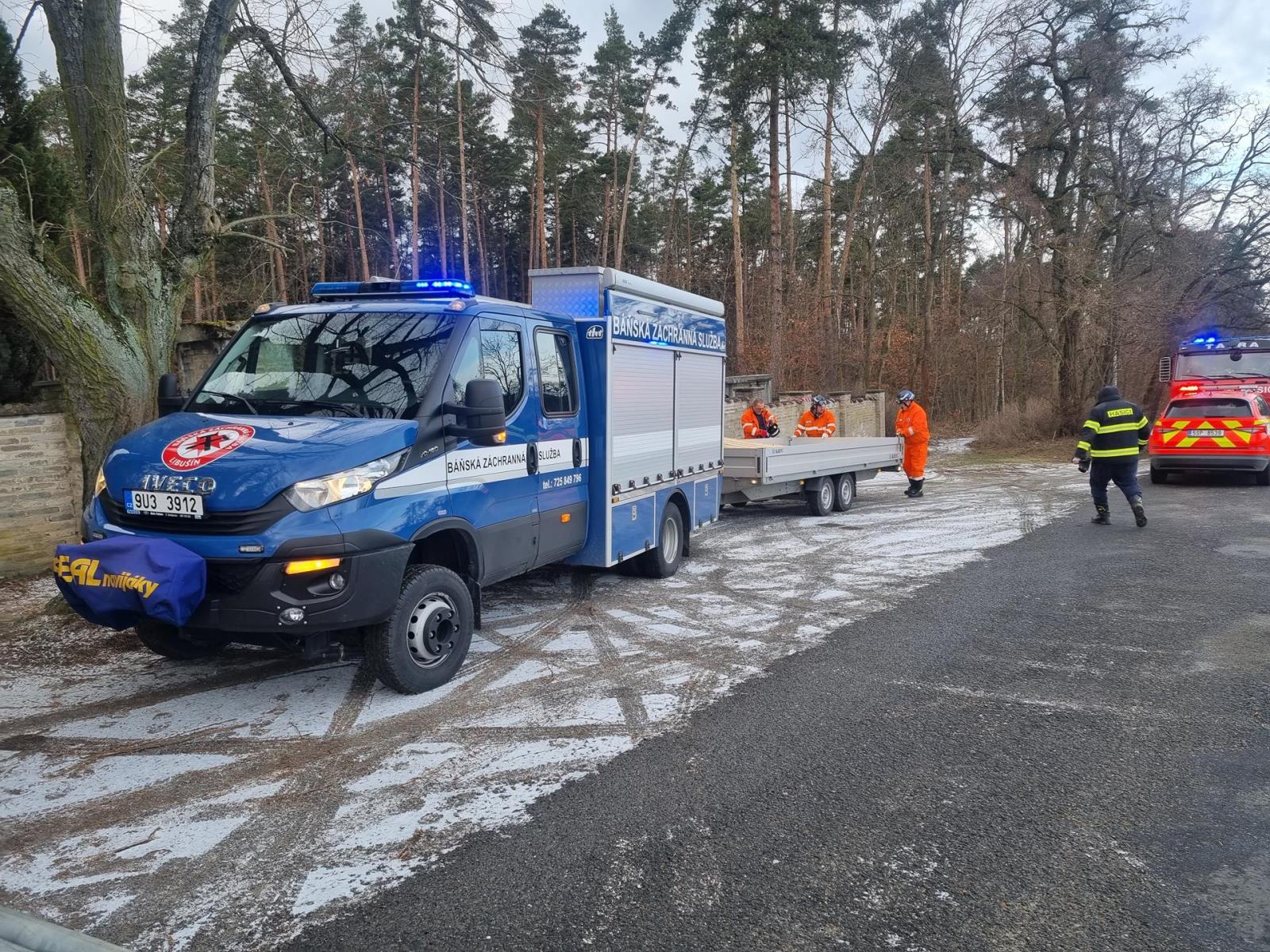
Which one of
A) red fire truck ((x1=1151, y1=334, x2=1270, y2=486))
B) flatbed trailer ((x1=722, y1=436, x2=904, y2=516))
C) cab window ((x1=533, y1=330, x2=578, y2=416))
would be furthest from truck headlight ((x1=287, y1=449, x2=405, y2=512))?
red fire truck ((x1=1151, y1=334, x2=1270, y2=486))

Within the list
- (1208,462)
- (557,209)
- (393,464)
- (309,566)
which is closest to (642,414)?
(393,464)

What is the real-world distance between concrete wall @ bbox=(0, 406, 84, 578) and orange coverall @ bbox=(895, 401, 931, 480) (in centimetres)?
1172

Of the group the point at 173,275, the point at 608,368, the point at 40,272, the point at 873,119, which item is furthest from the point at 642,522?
the point at 873,119

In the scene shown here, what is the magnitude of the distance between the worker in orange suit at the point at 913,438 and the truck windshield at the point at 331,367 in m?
10.9

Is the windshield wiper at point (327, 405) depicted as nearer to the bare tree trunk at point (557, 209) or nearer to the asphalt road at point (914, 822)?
the asphalt road at point (914, 822)

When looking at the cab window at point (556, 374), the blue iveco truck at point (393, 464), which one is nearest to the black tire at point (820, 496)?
the blue iveco truck at point (393, 464)

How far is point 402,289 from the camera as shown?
6051mm

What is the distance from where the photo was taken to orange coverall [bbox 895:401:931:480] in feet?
48.9

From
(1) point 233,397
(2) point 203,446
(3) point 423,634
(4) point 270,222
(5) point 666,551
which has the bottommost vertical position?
(5) point 666,551

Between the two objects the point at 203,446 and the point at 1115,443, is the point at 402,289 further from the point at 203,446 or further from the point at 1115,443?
the point at 1115,443

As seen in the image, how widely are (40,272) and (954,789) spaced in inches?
279

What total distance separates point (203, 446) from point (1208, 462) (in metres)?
16.3

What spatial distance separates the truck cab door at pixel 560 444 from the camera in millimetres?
6379

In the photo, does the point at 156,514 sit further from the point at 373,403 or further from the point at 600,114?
the point at 600,114
